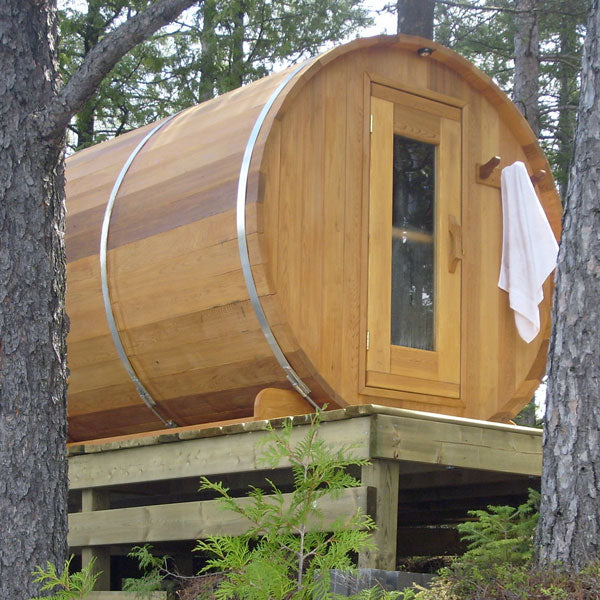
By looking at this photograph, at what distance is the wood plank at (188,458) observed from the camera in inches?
174

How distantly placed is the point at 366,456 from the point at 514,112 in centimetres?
302

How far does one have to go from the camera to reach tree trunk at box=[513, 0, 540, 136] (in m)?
11.4

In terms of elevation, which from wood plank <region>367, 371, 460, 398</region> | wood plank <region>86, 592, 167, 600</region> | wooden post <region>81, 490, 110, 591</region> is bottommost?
wood plank <region>86, 592, 167, 600</region>

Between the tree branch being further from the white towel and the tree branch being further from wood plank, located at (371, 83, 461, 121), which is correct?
the white towel

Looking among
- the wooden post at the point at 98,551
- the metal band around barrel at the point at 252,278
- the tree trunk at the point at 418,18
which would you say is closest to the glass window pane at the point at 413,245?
the metal band around barrel at the point at 252,278

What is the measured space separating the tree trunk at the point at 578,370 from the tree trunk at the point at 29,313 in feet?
6.72

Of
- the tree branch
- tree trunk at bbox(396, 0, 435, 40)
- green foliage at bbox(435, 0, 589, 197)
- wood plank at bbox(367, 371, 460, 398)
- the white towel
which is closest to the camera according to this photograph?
the tree branch

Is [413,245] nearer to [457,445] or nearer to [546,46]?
[457,445]

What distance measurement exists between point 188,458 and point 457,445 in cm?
129

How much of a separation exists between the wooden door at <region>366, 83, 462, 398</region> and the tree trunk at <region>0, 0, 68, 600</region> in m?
1.70

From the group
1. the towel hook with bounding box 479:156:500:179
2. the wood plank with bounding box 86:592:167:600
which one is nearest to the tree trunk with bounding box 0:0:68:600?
the wood plank with bounding box 86:592:167:600

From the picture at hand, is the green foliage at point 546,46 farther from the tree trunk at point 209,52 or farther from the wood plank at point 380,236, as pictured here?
the wood plank at point 380,236

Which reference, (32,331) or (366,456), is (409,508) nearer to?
(366,456)

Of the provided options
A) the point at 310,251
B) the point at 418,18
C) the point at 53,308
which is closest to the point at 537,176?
the point at 310,251
